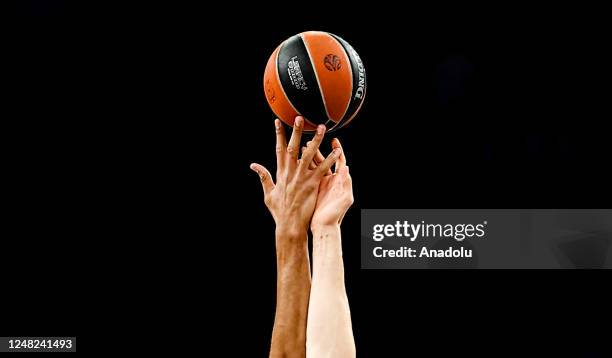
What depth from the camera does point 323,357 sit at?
3.57 m

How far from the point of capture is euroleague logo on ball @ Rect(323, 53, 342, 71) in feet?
13.5

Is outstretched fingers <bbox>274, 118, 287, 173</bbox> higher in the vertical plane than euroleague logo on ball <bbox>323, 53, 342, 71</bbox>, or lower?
lower

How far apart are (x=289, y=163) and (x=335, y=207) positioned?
1.25 ft

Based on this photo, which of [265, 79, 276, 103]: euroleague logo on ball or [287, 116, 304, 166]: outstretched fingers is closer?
[287, 116, 304, 166]: outstretched fingers

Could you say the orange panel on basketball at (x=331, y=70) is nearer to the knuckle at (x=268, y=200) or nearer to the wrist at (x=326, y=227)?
the knuckle at (x=268, y=200)

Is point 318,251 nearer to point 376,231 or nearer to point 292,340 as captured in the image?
point 292,340

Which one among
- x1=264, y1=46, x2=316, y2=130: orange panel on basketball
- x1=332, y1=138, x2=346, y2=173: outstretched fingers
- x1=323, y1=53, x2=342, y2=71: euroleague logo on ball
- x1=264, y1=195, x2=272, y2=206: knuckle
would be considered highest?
x1=323, y1=53, x2=342, y2=71: euroleague logo on ball

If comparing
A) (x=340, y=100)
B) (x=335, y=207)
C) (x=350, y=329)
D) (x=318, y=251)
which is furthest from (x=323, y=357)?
(x=340, y=100)

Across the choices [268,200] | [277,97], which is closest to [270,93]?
[277,97]

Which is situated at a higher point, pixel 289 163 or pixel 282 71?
pixel 282 71

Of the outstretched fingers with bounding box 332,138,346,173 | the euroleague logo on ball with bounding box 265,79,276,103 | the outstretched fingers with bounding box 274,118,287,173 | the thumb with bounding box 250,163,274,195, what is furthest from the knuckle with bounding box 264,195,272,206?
the euroleague logo on ball with bounding box 265,79,276,103

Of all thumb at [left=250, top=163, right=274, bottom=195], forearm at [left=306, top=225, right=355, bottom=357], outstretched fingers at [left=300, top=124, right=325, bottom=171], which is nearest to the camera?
forearm at [left=306, top=225, right=355, bottom=357]

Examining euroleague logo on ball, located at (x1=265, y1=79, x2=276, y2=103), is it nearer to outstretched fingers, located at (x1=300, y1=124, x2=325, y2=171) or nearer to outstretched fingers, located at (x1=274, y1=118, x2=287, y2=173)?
outstretched fingers, located at (x1=274, y1=118, x2=287, y2=173)

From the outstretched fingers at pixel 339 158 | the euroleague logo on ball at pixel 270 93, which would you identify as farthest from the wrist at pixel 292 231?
the euroleague logo on ball at pixel 270 93
